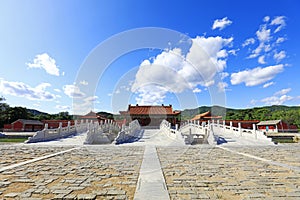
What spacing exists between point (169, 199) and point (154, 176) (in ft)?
4.04

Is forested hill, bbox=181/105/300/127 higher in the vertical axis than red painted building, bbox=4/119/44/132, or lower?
higher

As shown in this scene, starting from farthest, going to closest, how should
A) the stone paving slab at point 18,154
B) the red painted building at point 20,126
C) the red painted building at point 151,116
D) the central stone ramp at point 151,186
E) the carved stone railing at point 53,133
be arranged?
the red painted building at point 151,116
the red painted building at point 20,126
the carved stone railing at point 53,133
the stone paving slab at point 18,154
the central stone ramp at point 151,186

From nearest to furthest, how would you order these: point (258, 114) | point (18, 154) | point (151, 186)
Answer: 1. point (151, 186)
2. point (18, 154)
3. point (258, 114)

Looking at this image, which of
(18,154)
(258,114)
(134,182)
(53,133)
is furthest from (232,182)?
(258,114)

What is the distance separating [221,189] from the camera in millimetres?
3129

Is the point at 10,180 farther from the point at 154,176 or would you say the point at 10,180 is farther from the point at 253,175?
the point at 253,175

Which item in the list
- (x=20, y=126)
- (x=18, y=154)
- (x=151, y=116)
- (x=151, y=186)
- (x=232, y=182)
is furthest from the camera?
(x=151, y=116)

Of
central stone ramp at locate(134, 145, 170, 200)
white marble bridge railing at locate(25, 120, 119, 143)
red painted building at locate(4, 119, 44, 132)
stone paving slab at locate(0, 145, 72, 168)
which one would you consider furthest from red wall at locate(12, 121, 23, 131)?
central stone ramp at locate(134, 145, 170, 200)

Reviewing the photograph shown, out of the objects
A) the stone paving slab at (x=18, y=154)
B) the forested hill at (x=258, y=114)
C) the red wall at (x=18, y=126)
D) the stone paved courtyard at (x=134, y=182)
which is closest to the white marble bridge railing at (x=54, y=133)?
the stone paving slab at (x=18, y=154)

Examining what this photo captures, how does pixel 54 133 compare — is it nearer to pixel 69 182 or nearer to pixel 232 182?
pixel 69 182

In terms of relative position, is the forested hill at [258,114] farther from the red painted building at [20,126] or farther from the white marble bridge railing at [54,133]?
the red painted building at [20,126]

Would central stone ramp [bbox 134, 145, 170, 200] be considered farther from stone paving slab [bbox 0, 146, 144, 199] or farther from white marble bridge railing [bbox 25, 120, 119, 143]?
white marble bridge railing [bbox 25, 120, 119, 143]

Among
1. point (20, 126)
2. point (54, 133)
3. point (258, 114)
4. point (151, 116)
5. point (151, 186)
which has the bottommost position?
point (151, 186)

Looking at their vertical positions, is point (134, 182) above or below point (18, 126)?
below
